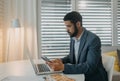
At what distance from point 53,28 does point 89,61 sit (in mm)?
2301

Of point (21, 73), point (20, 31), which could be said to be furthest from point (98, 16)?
point (21, 73)

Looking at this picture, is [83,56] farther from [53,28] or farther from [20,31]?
[53,28]

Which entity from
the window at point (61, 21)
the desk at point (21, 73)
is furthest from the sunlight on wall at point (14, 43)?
the desk at point (21, 73)

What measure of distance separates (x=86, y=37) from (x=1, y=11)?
2.16 m

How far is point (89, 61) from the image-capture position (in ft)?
5.64

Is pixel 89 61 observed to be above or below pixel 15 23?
below

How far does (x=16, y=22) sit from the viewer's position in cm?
337

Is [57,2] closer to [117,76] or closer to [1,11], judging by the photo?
[1,11]

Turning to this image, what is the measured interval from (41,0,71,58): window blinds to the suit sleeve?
2.13 meters

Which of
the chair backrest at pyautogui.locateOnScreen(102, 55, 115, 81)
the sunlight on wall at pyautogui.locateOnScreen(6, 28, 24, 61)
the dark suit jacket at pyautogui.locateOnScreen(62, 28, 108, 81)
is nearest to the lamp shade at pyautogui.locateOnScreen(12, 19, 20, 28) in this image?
the sunlight on wall at pyautogui.locateOnScreen(6, 28, 24, 61)

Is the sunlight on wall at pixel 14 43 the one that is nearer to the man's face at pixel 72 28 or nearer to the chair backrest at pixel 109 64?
the man's face at pixel 72 28

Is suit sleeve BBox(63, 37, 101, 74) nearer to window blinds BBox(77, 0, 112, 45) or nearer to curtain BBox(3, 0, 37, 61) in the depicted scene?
curtain BBox(3, 0, 37, 61)

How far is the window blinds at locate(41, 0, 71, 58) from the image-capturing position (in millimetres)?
3936

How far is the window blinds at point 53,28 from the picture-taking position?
3936 mm
